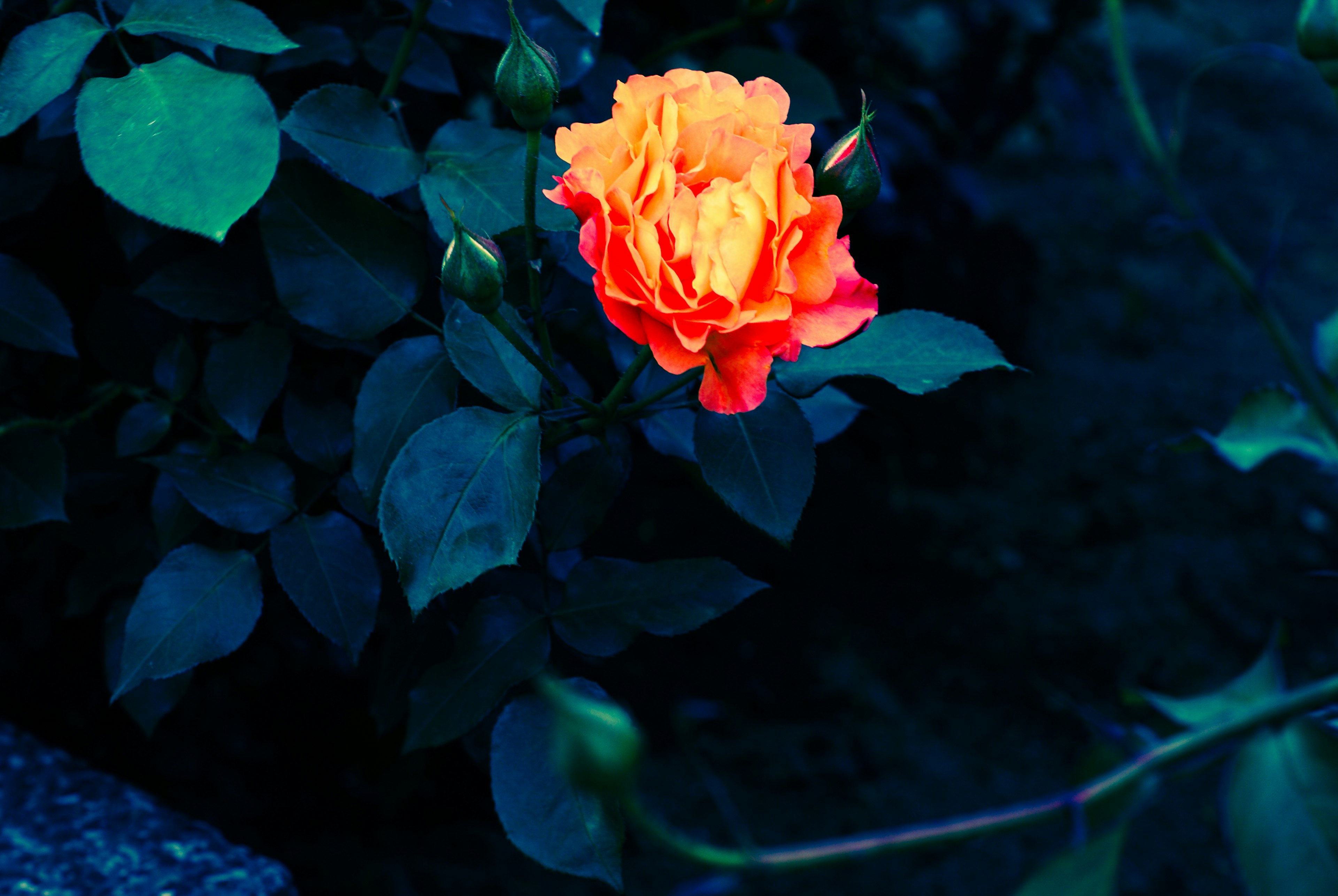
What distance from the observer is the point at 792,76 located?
2.70 feet

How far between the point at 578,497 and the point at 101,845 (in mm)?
400

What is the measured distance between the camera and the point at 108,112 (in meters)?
0.48

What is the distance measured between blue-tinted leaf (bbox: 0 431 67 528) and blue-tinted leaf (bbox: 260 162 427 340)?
Answer: 0.20m

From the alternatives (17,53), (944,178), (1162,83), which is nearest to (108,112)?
(17,53)

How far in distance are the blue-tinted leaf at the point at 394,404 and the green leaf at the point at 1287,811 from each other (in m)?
0.41

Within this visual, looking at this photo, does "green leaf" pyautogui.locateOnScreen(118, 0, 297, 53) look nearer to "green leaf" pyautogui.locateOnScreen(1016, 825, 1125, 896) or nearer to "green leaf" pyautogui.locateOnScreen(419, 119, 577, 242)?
"green leaf" pyautogui.locateOnScreen(419, 119, 577, 242)

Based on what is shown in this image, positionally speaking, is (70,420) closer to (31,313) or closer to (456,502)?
(31,313)

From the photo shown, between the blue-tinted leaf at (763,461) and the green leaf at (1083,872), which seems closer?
the green leaf at (1083,872)

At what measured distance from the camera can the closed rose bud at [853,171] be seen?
0.48m

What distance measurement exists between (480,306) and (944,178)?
1.20 m

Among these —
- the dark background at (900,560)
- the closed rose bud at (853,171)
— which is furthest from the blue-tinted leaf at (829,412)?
the closed rose bud at (853,171)

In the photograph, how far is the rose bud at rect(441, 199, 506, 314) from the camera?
44cm

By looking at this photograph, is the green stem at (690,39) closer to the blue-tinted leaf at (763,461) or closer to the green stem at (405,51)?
the green stem at (405,51)

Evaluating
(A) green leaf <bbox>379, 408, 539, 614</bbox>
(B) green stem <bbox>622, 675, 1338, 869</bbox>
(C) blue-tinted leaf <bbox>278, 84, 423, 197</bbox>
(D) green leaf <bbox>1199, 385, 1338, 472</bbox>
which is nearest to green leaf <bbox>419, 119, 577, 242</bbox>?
(C) blue-tinted leaf <bbox>278, 84, 423, 197</bbox>
